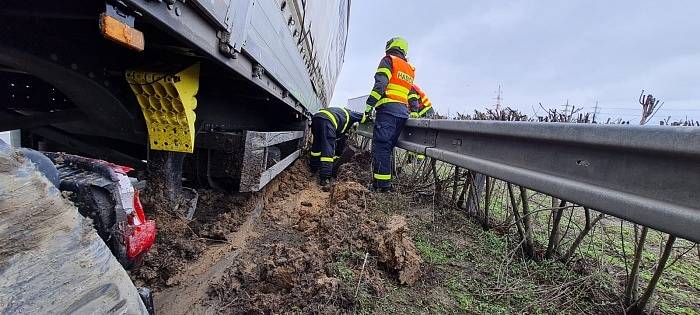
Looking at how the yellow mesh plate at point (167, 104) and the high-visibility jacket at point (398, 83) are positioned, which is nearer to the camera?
Result: the yellow mesh plate at point (167, 104)

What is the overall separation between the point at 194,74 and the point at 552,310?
2.17 meters

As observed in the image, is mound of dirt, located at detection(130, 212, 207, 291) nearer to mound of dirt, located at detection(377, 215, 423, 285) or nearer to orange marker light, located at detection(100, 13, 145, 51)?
mound of dirt, located at detection(377, 215, 423, 285)

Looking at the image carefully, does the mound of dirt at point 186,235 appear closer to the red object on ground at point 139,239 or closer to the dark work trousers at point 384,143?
the red object on ground at point 139,239

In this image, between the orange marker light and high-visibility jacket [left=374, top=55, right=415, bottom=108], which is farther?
high-visibility jacket [left=374, top=55, right=415, bottom=108]

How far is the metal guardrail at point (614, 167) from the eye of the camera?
1.04 m

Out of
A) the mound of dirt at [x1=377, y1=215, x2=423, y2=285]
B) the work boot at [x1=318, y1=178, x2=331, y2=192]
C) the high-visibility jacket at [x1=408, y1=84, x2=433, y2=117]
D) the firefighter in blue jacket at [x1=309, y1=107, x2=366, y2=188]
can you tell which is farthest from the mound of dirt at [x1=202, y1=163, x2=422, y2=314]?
the high-visibility jacket at [x1=408, y1=84, x2=433, y2=117]

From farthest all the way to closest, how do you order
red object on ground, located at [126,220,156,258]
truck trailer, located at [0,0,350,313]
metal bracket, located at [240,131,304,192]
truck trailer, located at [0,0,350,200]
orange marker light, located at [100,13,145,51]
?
metal bracket, located at [240,131,304,192] < truck trailer, located at [0,0,350,200] < red object on ground, located at [126,220,156,258] < truck trailer, located at [0,0,350,313] < orange marker light, located at [100,13,145,51]

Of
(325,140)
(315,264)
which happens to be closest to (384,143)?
(325,140)

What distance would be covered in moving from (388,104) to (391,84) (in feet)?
0.98

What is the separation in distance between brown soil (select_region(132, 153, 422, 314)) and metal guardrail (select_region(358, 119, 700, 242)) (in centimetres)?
78

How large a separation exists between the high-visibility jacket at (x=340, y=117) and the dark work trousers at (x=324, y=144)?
0.21 ft

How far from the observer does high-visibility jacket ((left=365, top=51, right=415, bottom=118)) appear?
4.64m

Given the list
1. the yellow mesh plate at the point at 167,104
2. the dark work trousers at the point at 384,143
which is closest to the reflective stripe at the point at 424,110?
the dark work trousers at the point at 384,143

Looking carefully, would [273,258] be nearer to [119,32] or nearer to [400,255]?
[400,255]
